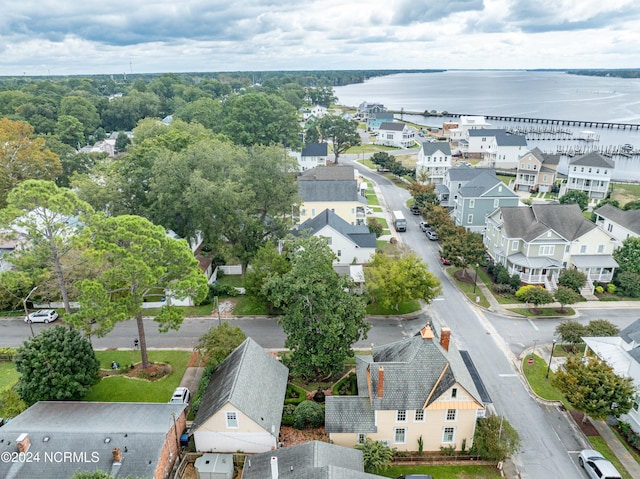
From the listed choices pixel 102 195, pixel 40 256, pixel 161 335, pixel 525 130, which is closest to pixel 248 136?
pixel 102 195

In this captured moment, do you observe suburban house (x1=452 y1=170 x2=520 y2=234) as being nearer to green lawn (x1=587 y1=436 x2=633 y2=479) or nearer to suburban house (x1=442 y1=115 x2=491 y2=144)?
green lawn (x1=587 y1=436 x2=633 y2=479)

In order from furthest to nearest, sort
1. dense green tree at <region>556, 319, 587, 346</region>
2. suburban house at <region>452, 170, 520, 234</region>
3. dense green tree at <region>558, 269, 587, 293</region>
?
1. suburban house at <region>452, 170, 520, 234</region>
2. dense green tree at <region>558, 269, 587, 293</region>
3. dense green tree at <region>556, 319, 587, 346</region>

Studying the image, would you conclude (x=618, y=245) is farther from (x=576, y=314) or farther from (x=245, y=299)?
(x=245, y=299)

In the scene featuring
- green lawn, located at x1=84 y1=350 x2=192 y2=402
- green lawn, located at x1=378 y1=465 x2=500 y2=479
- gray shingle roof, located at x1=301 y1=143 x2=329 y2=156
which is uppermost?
gray shingle roof, located at x1=301 y1=143 x2=329 y2=156

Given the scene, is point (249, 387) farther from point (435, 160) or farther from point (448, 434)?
point (435, 160)

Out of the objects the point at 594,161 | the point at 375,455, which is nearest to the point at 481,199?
the point at 594,161

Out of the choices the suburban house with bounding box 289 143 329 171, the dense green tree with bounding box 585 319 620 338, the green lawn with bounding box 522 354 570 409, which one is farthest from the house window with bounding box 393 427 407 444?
the suburban house with bounding box 289 143 329 171
